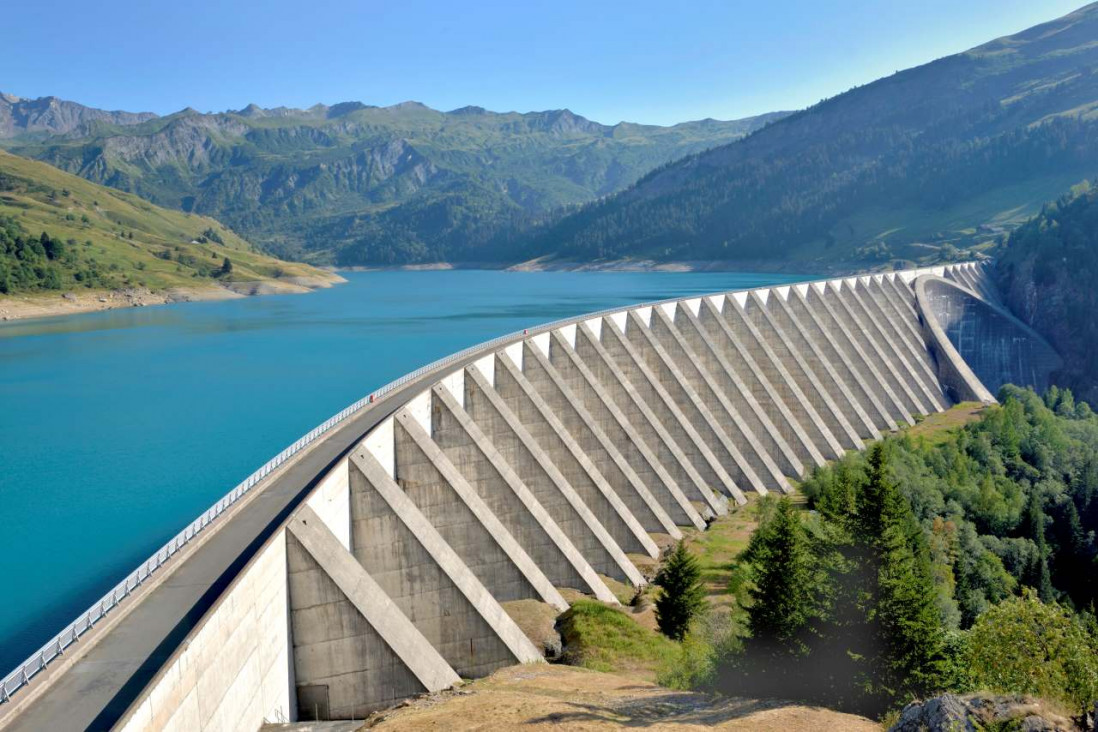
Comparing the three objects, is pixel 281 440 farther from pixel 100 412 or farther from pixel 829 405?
pixel 829 405

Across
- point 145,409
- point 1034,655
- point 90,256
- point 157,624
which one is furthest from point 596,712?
point 90,256

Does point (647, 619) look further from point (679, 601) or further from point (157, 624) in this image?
point (157, 624)

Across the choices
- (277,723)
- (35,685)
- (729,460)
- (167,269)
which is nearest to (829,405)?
(729,460)

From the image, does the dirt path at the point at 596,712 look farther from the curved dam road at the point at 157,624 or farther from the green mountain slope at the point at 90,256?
the green mountain slope at the point at 90,256

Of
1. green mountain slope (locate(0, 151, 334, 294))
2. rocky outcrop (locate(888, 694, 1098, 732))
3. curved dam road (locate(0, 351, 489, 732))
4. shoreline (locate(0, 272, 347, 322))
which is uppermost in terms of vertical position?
green mountain slope (locate(0, 151, 334, 294))

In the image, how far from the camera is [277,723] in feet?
57.1

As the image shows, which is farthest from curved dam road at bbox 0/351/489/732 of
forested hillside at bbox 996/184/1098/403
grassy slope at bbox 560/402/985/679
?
forested hillside at bbox 996/184/1098/403

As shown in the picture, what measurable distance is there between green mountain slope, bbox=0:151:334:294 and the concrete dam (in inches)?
4518

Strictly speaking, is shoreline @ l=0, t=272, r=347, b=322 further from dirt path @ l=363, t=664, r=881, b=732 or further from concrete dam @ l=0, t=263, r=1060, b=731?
dirt path @ l=363, t=664, r=881, b=732

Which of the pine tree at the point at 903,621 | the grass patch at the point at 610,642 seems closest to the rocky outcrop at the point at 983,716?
the pine tree at the point at 903,621

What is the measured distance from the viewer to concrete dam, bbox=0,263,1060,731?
14977mm

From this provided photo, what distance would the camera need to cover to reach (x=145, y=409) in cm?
5678

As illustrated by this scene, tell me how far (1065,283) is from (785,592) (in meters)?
97.3

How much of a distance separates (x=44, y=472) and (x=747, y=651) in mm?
38674
